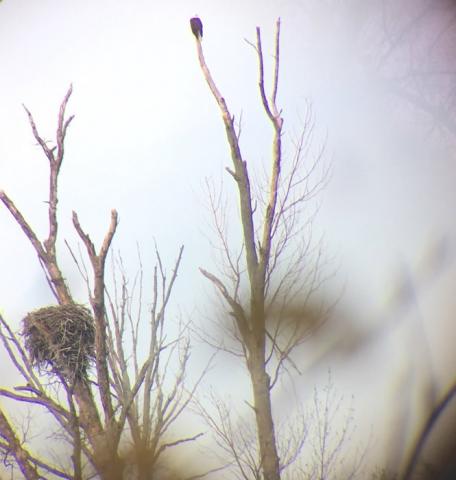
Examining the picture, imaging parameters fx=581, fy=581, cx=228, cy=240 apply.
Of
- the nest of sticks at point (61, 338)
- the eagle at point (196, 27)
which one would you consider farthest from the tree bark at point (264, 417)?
the eagle at point (196, 27)

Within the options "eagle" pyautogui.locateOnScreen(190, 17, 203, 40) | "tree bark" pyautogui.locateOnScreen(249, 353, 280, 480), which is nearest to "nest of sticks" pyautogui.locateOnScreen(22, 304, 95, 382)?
"tree bark" pyautogui.locateOnScreen(249, 353, 280, 480)

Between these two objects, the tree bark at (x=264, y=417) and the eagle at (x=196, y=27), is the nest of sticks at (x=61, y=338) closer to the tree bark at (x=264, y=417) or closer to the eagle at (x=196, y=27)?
the tree bark at (x=264, y=417)

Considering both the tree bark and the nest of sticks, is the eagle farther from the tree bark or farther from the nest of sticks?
the tree bark

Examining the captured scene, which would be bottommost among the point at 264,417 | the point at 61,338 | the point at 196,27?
the point at 264,417

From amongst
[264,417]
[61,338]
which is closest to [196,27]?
[61,338]

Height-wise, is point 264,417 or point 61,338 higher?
point 61,338

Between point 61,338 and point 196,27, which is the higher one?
point 196,27

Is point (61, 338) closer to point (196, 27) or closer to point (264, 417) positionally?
point (264, 417)

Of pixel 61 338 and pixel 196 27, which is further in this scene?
pixel 196 27

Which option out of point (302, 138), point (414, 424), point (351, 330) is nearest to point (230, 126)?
point (302, 138)
